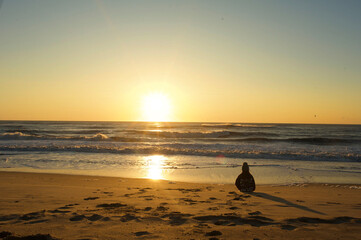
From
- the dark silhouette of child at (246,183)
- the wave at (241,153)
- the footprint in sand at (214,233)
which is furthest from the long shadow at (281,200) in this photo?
the wave at (241,153)

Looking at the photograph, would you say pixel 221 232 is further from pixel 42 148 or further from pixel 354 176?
pixel 42 148

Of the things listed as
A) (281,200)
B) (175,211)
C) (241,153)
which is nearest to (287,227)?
(175,211)

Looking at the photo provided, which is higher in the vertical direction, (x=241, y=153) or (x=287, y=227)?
(x=287, y=227)

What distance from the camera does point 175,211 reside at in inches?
214

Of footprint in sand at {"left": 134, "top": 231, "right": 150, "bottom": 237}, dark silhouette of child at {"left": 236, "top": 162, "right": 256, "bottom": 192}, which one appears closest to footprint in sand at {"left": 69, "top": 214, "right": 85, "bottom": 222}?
footprint in sand at {"left": 134, "top": 231, "right": 150, "bottom": 237}

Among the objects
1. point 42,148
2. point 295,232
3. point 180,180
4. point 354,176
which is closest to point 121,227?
point 295,232

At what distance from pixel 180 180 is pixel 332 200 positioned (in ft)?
15.9

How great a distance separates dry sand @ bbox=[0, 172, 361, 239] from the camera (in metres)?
4.20

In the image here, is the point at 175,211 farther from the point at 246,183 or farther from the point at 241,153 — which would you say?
the point at 241,153

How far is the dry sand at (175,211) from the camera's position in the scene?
420 cm

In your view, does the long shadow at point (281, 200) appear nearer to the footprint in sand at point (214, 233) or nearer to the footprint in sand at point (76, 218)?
the footprint in sand at point (214, 233)

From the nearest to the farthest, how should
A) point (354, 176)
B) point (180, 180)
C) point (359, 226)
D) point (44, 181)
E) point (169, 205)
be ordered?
point (359, 226), point (169, 205), point (44, 181), point (180, 180), point (354, 176)

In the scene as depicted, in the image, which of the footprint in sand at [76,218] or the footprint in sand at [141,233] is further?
the footprint in sand at [76,218]

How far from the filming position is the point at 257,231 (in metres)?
4.27
